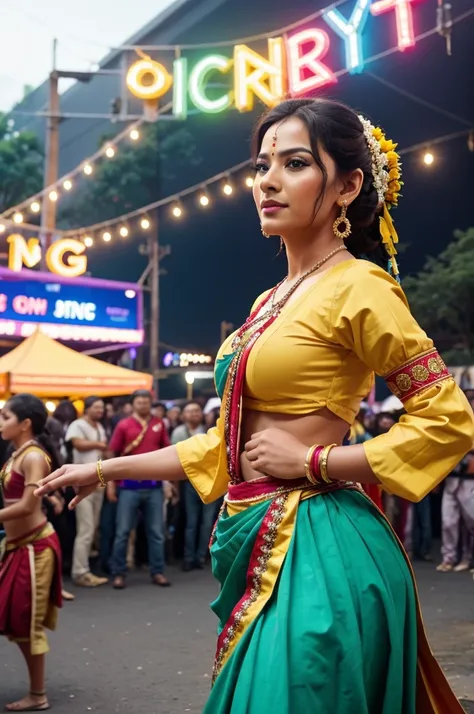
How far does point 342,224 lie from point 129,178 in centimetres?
2664

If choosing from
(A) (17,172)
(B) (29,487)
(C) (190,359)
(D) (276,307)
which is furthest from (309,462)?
(A) (17,172)

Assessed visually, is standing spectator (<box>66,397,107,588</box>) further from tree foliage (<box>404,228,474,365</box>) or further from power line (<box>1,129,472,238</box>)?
tree foliage (<box>404,228,474,365</box>)

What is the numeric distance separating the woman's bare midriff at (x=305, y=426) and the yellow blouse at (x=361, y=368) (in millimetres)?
20

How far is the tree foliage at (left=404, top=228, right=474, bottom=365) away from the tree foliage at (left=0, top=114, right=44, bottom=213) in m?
12.9

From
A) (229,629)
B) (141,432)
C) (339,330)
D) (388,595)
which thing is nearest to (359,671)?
(388,595)

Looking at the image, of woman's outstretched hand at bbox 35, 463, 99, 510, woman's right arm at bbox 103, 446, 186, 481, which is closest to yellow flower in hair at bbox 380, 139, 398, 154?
woman's right arm at bbox 103, 446, 186, 481

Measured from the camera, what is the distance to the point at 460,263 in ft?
62.2

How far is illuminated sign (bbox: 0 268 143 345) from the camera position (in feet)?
52.4

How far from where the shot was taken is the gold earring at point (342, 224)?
2045 millimetres

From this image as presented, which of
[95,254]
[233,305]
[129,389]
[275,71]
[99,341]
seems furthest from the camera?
[95,254]

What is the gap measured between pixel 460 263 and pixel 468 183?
10098 millimetres

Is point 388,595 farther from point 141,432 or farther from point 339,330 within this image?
point 141,432

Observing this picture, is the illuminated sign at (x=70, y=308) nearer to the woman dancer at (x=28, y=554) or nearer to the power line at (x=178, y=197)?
the power line at (x=178, y=197)

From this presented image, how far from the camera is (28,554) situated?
4305mm
